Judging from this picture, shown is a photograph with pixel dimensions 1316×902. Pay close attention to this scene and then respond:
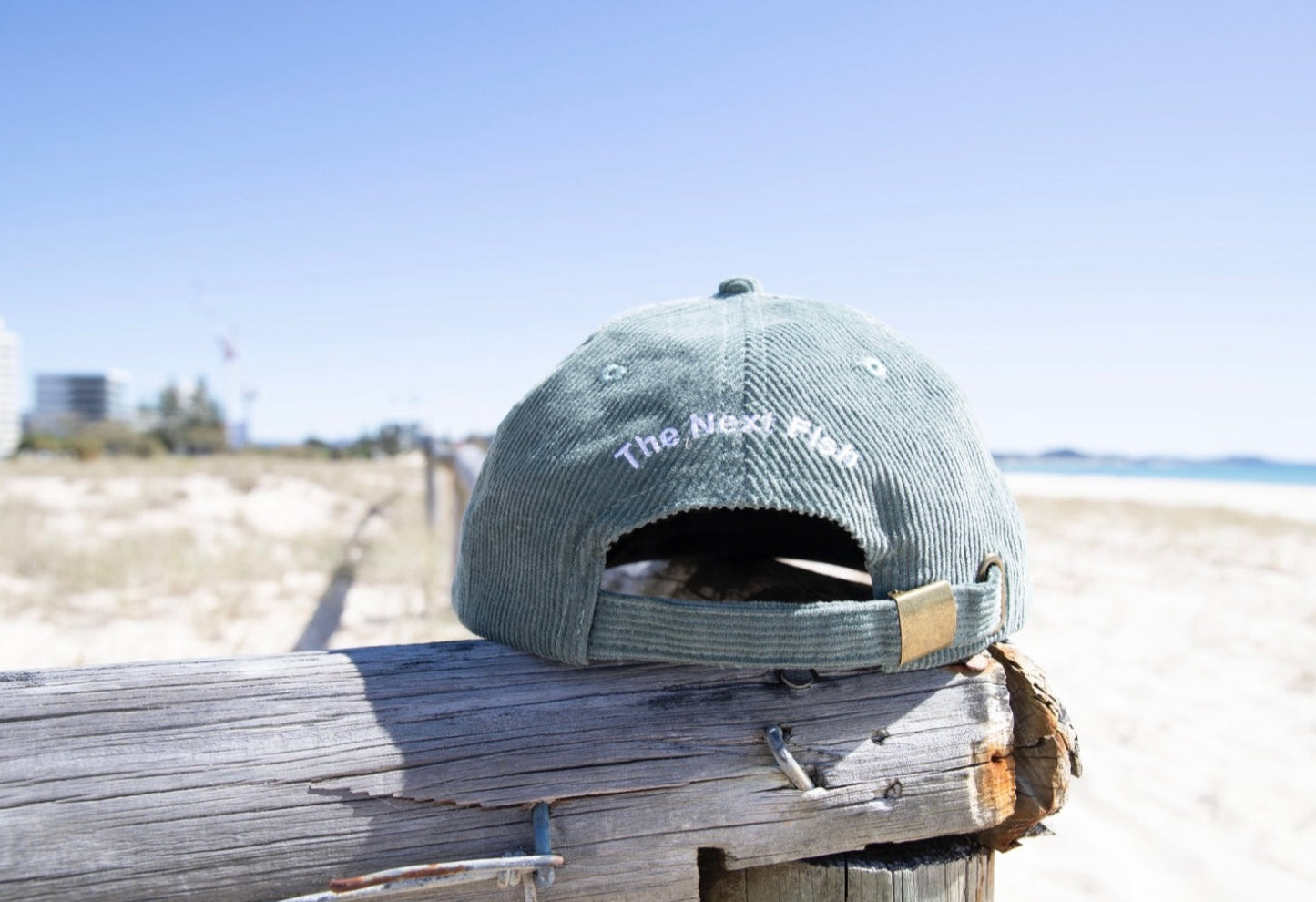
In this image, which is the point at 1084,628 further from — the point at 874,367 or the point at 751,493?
the point at 751,493

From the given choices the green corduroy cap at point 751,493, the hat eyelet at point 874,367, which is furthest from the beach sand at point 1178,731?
the hat eyelet at point 874,367

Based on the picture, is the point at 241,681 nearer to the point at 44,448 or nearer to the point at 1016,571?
the point at 1016,571

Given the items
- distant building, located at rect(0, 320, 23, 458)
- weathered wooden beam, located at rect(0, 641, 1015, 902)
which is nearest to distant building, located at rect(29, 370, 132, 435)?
distant building, located at rect(0, 320, 23, 458)

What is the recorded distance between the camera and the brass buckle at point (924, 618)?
120cm

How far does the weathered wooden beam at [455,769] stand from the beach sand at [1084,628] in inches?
70.8

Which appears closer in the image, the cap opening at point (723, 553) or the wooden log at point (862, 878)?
the wooden log at point (862, 878)

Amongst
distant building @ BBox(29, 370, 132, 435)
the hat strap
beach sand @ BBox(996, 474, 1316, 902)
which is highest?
the hat strap

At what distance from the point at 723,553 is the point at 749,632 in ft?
3.59

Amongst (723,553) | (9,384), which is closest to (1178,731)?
(723,553)

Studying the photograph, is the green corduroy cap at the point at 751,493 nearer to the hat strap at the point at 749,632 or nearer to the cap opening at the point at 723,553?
the hat strap at the point at 749,632

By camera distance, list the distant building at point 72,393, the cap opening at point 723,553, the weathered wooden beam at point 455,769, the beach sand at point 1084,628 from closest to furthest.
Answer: the weathered wooden beam at point 455,769 → the cap opening at point 723,553 → the beach sand at point 1084,628 → the distant building at point 72,393

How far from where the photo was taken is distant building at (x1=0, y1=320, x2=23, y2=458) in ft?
305

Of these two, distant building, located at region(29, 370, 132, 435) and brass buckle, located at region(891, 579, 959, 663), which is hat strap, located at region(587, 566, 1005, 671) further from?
distant building, located at region(29, 370, 132, 435)

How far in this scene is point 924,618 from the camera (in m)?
1.21
